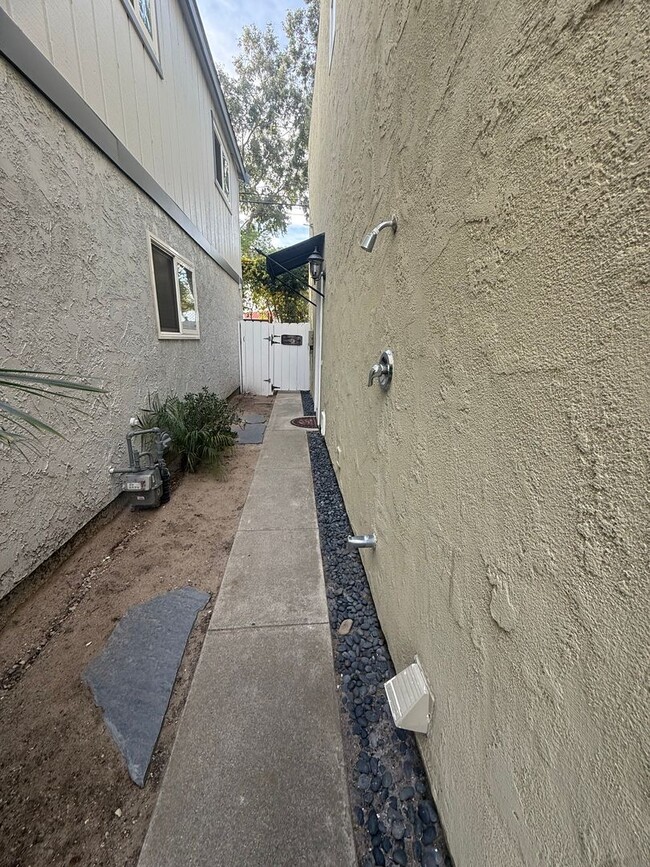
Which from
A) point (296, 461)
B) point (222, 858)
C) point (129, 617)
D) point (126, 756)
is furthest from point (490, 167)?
point (296, 461)

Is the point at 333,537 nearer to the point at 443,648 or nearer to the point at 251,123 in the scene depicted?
the point at 443,648

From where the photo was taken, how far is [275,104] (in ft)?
47.8

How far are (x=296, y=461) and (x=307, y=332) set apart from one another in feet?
19.1

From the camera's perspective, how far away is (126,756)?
1.31 m

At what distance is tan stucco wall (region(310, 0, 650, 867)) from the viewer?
489 millimetres

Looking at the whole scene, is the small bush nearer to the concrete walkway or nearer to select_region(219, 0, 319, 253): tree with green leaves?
the concrete walkway

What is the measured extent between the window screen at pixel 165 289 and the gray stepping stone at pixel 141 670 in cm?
330

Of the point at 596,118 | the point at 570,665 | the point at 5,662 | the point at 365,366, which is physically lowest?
the point at 5,662

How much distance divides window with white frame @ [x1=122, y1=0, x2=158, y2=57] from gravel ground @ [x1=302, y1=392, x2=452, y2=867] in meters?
5.53

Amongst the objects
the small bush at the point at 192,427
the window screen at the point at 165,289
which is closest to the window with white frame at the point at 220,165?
the window screen at the point at 165,289

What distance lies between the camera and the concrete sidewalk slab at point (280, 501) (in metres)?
2.92

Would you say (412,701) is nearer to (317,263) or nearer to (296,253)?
(317,263)

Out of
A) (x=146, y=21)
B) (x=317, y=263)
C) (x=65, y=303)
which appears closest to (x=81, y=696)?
(x=65, y=303)

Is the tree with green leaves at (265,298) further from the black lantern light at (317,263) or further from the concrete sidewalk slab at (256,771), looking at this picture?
the concrete sidewalk slab at (256,771)
